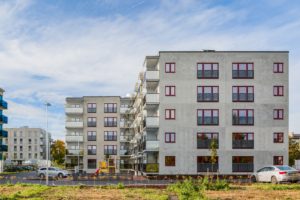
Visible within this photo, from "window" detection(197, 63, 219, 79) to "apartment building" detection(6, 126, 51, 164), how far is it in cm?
13536

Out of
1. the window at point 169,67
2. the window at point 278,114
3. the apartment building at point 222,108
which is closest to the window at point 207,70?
the apartment building at point 222,108

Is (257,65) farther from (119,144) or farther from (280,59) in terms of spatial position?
(119,144)

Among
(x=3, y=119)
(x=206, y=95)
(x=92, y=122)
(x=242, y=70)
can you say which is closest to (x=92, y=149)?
(x=92, y=122)

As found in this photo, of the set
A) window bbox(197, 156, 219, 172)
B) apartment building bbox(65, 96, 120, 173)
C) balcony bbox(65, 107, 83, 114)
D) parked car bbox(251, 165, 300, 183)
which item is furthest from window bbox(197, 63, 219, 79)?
balcony bbox(65, 107, 83, 114)

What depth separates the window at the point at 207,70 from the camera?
49.1 metres

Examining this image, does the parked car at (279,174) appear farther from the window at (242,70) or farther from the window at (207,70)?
the window at (207,70)

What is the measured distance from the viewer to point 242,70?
161 feet

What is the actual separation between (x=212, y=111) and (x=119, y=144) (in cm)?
3714

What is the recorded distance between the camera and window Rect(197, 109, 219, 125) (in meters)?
48.9

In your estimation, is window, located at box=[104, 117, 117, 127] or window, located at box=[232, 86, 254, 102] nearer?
window, located at box=[232, 86, 254, 102]

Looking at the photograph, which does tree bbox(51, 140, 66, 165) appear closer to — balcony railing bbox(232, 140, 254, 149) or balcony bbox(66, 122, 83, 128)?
balcony bbox(66, 122, 83, 128)

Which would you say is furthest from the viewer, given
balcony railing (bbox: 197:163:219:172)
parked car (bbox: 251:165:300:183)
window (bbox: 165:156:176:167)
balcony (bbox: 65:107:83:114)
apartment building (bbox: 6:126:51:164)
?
apartment building (bbox: 6:126:51:164)

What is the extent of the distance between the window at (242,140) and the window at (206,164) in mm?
2841

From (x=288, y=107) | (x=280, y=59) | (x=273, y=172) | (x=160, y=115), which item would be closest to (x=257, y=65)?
(x=280, y=59)
